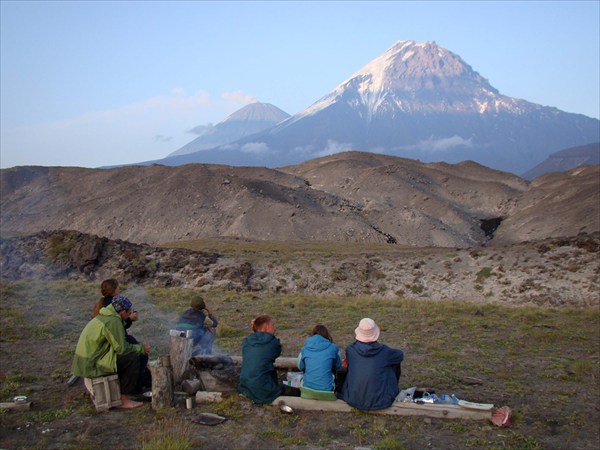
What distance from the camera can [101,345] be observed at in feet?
27.8

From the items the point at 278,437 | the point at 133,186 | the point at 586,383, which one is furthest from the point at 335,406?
the point at 133,186

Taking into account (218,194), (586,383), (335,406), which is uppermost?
(218,194)

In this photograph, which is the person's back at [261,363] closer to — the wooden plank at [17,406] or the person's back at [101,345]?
the person's back at [101,345]

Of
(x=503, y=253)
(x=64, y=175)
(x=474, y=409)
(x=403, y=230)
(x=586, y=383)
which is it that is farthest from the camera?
(x=64, y=175)

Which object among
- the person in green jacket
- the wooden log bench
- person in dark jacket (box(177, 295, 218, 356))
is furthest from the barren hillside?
the wooden log bench

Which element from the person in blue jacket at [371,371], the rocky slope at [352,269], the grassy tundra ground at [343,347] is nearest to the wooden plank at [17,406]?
the grassy tundra ground at [343,347]

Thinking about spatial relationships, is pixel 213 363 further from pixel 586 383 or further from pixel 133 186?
pixel 133 186

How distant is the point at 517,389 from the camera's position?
1066 cm

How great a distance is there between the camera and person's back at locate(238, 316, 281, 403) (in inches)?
344

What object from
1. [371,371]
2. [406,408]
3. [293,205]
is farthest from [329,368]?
[293,205]

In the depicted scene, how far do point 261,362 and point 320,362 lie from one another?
2.78 ft

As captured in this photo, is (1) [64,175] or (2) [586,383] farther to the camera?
(1) [64,175]

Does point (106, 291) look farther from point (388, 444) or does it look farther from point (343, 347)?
point (343, 347)

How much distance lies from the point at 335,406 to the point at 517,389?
3816mm
